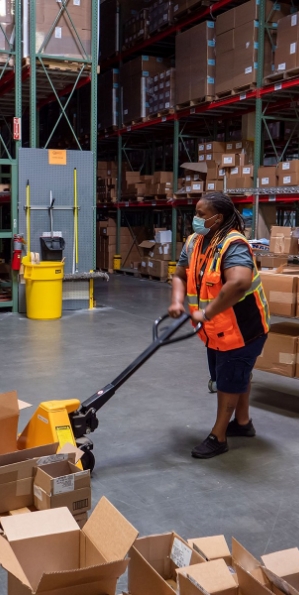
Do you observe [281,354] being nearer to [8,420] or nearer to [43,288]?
[8,420]

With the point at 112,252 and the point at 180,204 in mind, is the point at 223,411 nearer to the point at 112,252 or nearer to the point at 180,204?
the point at 180,204

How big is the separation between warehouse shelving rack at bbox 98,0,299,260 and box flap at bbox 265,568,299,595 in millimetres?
8233

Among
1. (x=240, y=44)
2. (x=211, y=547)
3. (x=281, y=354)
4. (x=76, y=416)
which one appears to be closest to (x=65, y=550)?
(x=211, y=547)

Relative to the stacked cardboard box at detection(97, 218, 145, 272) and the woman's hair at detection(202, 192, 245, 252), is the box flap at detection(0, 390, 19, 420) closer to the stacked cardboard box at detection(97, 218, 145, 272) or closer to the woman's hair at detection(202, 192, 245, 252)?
the woman's hair at detection(202, 192, 245, 252)

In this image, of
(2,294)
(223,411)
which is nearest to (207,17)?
(2,294)

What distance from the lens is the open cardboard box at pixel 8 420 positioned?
325 centimetres

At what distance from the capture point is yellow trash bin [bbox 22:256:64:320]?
28.7 feet

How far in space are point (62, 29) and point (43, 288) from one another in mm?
3900

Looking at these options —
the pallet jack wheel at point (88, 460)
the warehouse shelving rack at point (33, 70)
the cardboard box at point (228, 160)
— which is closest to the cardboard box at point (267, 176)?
the cardboard box at point (228, 160)

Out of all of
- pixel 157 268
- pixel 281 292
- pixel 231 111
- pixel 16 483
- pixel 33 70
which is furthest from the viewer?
pixel 157 268

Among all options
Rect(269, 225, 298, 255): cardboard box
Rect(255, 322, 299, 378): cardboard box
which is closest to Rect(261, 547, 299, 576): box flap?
Rect(255, 322, 299, 378): cardboard box

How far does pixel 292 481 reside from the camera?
11.9 ft

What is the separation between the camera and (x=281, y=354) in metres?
4.76

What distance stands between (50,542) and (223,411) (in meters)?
1.84
